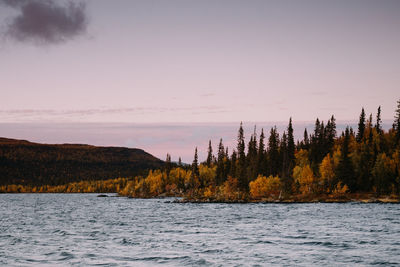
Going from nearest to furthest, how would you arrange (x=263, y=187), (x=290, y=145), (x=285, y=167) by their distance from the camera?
(x=263, y=187), (x=285, y=167), (x=290, y=145)

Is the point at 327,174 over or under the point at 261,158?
under

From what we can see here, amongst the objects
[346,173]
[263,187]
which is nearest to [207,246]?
[346,173]

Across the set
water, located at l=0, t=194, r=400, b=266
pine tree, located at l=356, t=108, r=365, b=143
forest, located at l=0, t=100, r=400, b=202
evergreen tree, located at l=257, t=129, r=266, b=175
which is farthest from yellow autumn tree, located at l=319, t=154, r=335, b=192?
water, located at l=0, t=194, r=400, b=266

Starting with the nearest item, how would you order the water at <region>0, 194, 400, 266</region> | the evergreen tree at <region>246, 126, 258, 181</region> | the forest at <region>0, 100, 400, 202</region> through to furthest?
1. the water at <region>0, 194, 400, 266</region>
2. the forest at <region>0, 100, 400, 202</region>
3. the evergreen tree at <region>246, 126, 258, 181</region>

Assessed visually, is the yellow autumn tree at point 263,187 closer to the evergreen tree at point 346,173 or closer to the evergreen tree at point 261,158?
the evergreen tree at point 261,158

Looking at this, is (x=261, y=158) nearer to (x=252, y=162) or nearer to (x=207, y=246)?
(x=252, y=162)

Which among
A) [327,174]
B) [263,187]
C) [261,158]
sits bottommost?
[263,187]

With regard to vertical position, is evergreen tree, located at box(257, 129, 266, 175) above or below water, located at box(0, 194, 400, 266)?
above

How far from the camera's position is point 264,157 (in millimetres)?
183625

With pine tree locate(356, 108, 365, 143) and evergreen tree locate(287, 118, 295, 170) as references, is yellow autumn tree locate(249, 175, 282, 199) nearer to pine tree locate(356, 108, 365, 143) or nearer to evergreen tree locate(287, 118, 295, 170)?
evergreen tree locate(287, 118, 295, 170)

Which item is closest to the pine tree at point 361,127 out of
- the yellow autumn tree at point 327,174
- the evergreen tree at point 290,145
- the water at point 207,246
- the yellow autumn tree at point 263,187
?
the evergreen tree at point 290,145

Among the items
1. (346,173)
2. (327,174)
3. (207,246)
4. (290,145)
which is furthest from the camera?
(290,145)

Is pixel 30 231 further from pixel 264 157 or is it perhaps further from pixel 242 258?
pixel 264 157

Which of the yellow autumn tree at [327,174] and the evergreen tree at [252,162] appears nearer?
the yellow autumn tree at [327,174]
